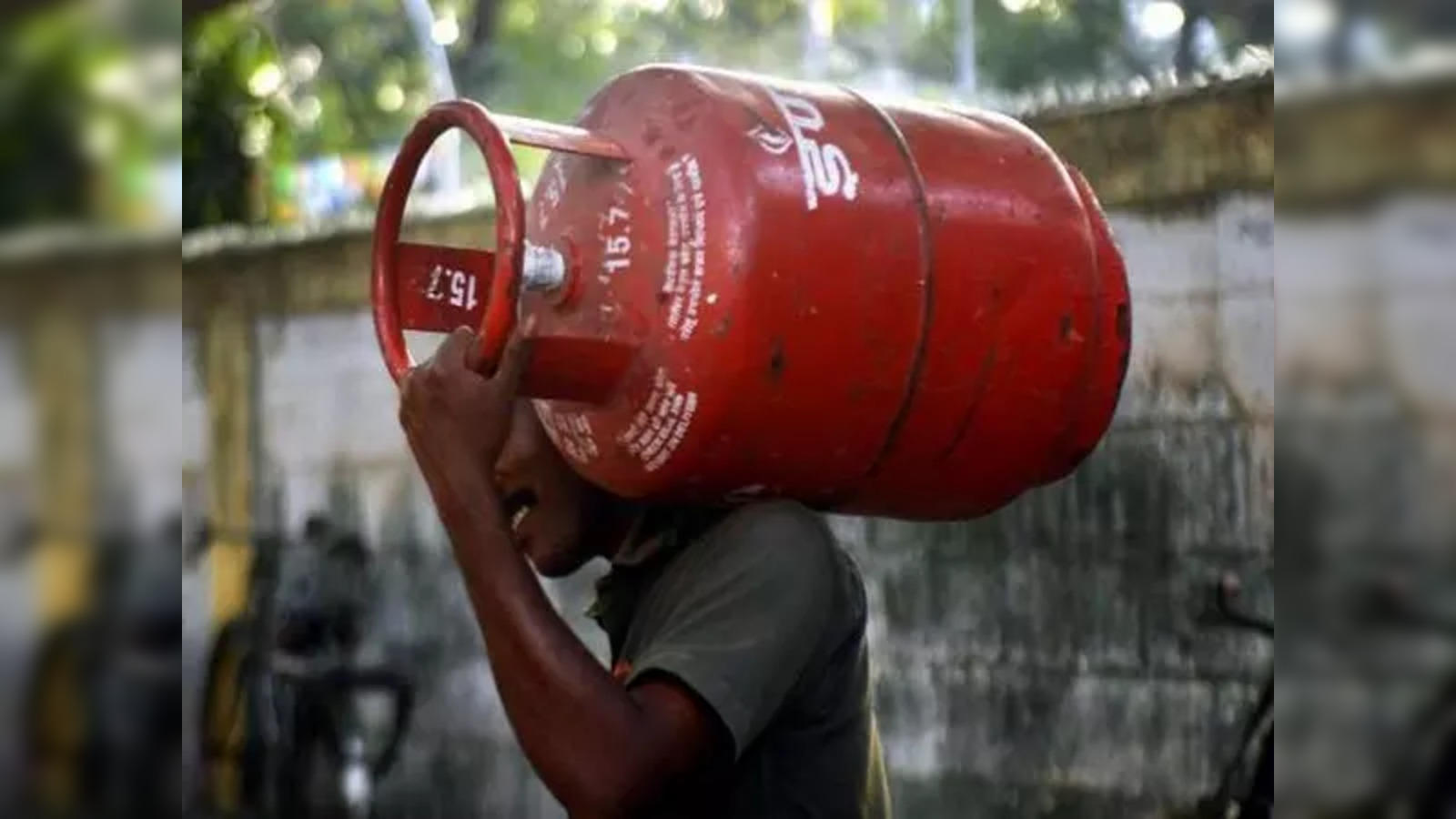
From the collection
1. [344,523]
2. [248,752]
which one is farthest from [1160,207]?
[248,752]

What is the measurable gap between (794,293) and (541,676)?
1.45 ft

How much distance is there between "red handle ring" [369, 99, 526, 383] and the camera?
1774mm

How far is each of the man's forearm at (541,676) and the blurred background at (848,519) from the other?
29 centimetres

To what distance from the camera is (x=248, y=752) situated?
4520 mm

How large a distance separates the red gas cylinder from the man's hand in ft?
0.09

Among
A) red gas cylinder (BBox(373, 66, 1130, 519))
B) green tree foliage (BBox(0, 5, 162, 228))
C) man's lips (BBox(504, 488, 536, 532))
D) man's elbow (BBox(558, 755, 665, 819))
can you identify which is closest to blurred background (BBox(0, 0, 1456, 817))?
green tree foliage (BBox(0, 5, 162, 228))

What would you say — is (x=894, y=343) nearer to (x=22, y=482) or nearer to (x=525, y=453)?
(x=525, y=453)

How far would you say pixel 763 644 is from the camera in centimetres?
175

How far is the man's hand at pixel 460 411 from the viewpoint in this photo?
1780 mm

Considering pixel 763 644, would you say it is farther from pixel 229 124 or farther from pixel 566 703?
pixel 229 124

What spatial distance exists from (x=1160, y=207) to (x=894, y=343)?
36.7 inches

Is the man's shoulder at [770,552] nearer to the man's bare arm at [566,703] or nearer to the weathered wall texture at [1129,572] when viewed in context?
the man's bare arm at [566,703]

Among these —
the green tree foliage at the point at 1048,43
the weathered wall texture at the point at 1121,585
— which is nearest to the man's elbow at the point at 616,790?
the weathered wall texture at the point at 1121,585

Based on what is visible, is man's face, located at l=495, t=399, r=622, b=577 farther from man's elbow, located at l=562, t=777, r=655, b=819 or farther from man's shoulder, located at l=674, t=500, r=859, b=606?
man's elbow, located at l=562, t=777, r=655, b=819
